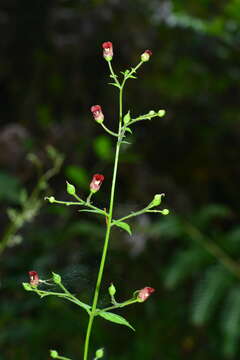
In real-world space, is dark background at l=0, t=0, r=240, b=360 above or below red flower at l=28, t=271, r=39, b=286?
above

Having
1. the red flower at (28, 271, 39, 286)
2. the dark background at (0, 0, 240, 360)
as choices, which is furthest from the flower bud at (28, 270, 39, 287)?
the dark background at (0, 0, 240, 360)

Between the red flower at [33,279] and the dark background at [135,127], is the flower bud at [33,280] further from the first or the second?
the dark background at [135,127]

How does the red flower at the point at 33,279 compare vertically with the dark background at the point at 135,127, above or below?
below

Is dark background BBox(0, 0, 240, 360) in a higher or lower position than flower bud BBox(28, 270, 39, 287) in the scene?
higher

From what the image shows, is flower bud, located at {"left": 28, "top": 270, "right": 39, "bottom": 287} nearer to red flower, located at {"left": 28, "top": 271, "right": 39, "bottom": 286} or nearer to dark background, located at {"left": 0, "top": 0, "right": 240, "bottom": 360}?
red flower, located at {"left": 28, "top": 271, "right": 39, "bottom": 286}

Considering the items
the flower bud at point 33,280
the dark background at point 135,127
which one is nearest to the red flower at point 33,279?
the flower bud at point 33,280

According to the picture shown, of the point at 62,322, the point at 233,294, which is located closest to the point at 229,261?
the point at 233,294

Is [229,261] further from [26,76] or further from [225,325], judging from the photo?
[26,76]

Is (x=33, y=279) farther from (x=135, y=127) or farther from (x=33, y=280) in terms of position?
(x=135, y=127)

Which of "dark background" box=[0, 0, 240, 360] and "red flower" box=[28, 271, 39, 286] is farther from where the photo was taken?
"dark background" box=[0, 0, 240, 360]

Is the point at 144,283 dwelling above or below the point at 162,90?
below

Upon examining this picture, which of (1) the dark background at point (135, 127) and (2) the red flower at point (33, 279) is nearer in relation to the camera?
(2) the red flower at point (33, 279)
